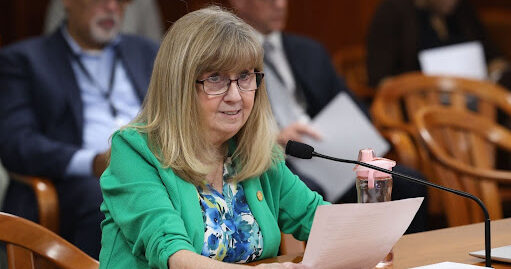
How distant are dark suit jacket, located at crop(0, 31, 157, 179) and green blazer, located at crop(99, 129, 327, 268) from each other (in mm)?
1564

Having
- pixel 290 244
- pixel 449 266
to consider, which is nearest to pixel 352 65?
pixel 290 244

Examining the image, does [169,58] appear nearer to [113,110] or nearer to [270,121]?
[270,121]

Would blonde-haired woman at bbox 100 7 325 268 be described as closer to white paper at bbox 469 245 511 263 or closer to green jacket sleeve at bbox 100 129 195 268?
green jacket sleeve at bbox 100 129 195 268

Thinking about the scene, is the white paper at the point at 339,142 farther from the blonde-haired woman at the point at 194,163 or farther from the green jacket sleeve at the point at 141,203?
the green jacket sleeve at the point at 141,203

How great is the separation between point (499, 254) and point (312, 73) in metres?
2.19

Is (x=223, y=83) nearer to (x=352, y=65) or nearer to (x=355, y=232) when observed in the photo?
(x=355, y=232)

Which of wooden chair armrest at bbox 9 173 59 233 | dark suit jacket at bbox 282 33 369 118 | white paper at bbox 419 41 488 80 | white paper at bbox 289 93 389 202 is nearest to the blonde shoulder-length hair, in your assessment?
wooden chair armrest at bbox 9 173 59 233

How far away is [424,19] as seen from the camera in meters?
5.39

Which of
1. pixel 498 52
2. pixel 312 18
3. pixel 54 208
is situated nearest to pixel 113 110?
pixel 54 208

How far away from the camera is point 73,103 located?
11.3 ft

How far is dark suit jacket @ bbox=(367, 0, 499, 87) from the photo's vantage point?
5.25m

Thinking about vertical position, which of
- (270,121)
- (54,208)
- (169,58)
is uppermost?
(169,58)

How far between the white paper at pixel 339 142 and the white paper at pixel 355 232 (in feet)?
5.46

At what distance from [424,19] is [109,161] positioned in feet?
12.7
